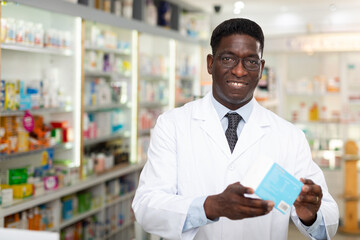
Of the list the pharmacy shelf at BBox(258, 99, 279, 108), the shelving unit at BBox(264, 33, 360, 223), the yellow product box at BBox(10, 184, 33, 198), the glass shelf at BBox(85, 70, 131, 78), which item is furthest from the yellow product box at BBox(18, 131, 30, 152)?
the shelving unit at BBox(264, 33, 360, 223)

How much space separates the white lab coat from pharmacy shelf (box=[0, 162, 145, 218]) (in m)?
2.29

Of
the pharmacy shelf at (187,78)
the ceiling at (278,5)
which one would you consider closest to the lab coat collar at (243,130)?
the pharmacy shelf at (187,78)

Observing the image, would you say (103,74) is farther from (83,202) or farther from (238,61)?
(238,61)

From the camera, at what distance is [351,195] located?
22.1ft

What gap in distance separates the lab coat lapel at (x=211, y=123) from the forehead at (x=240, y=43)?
274 millimetres

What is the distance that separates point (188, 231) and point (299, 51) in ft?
20.7

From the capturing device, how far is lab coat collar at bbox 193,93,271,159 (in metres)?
1.87

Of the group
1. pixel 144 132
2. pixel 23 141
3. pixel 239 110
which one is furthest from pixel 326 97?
pixel 239 110

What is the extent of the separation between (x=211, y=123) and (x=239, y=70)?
0.27m

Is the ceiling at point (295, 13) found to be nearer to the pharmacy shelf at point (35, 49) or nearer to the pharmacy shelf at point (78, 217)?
the pharmacy shelf at point (35, 49)

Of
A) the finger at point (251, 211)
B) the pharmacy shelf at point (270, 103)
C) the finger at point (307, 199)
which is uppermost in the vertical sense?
the pharmacy shelf at point (270, 103)

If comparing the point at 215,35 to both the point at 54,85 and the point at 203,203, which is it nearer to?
the point at 203,203

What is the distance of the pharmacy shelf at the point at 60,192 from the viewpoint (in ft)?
12.5

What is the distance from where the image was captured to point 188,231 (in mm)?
1693
